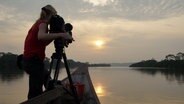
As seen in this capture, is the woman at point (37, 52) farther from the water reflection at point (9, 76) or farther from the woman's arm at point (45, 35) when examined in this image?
the water reflection at point (9, 76)

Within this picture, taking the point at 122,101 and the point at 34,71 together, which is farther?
the point at 122,101

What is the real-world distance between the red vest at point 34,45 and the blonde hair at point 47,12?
0.43 feet

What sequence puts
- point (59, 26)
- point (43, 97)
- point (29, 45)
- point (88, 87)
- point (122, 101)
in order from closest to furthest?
point (43, 97) → point (59, 26) → point (29, 45) → point (88, 87) → point (122, 101)

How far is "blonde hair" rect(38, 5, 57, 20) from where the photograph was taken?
545 cm

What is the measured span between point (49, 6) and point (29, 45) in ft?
2.34

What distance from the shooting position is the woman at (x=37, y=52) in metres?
Answer: 5.45

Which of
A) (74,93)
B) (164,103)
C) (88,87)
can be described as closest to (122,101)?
(164,103)

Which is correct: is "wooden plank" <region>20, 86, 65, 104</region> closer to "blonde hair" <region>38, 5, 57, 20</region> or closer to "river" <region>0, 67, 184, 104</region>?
"blonde hair" <region>38, 5, 57, 20</region>

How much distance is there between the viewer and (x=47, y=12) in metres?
5.50

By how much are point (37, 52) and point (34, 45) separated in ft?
0.46

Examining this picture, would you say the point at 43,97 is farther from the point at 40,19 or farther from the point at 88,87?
the point at 88,87

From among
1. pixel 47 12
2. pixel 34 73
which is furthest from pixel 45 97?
pixel 47 12

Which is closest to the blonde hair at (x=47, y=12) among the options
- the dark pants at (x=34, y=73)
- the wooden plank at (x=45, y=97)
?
the dark pants at (x=34, y=73)

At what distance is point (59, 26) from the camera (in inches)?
207
